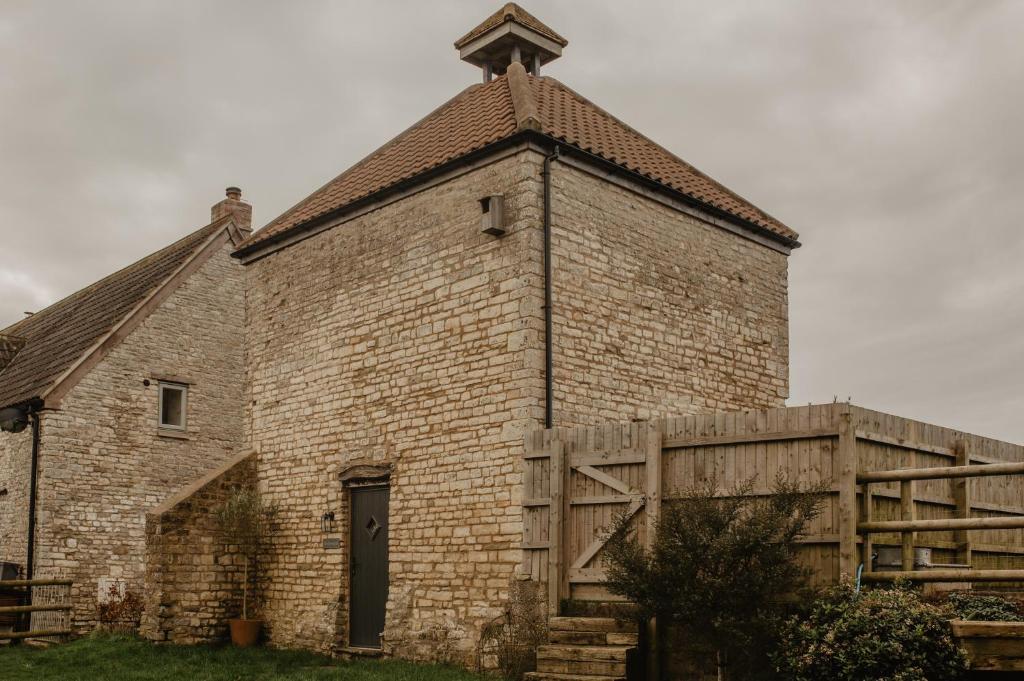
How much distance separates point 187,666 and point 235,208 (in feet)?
44.9

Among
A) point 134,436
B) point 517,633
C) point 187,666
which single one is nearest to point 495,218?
point 517,633

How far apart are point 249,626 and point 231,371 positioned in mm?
7939

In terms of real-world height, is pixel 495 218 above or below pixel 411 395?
above

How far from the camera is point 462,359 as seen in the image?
1394 cm

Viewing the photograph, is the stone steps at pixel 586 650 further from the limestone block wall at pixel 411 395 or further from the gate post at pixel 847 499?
the gate post at pixel 847 499

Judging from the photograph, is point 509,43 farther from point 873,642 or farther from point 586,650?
point 873,642

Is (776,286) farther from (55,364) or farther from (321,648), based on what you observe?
(55,364)

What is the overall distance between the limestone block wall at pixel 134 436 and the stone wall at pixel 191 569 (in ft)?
13.7

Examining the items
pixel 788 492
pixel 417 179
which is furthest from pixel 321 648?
pixel 788 492

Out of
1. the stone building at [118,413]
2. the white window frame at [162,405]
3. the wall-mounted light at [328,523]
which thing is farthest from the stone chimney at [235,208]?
the wall-mounted light at [328,523]

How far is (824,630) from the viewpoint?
9.17 m

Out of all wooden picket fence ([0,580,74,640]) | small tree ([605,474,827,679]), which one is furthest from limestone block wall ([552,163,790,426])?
wooden picket fence ([0,580,74,640])

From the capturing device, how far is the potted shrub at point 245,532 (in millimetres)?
16406

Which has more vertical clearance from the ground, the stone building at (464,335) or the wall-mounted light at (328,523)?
the stone building at (464,335)
